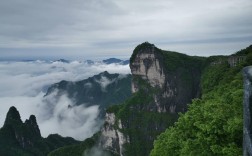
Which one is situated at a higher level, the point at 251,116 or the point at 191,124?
the point at 251,116

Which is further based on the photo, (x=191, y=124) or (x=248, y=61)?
(x=248, y=61)

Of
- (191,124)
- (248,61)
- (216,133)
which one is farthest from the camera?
(248,61)

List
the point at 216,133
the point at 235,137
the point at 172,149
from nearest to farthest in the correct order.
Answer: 1. the point at 235,137
2. the point at 216,133
3. the point at 172,149

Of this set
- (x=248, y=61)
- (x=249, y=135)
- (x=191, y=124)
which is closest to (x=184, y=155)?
(x=191, y=124)

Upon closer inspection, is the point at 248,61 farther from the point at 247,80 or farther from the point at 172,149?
the point at 247,80

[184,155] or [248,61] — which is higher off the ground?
[248,61]

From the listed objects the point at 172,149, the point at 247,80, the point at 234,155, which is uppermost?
the point at 247,80

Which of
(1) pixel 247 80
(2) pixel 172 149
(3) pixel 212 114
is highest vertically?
(1) pixel 247 80

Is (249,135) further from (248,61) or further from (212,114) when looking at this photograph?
(248,61)

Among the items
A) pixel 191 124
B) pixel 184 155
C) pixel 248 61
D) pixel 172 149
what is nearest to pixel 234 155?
pixel 184 155
